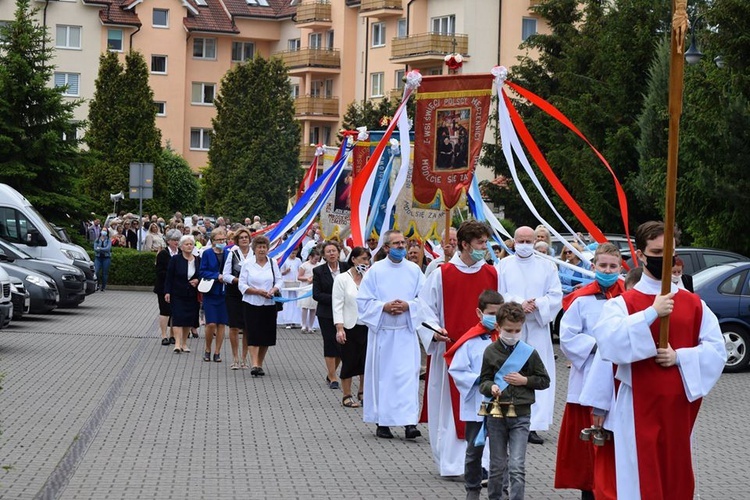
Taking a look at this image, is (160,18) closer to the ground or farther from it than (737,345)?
farther from it

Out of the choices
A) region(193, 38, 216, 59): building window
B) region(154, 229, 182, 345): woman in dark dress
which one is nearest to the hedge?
region(154, 229, 182, 345): woman in dark dress

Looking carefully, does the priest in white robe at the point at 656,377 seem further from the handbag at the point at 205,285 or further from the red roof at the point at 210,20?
the red roof at the point at 210,20

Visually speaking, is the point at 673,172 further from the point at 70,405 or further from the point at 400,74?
the point at 400,74

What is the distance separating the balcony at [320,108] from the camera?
75.3 m

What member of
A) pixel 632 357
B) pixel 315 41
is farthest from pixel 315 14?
pixel 632 357

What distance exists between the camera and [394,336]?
13.0 metres

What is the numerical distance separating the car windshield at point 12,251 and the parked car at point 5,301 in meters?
7.16

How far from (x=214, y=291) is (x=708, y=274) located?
7119 millimetres

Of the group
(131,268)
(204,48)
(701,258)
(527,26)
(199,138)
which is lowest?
(131,268)

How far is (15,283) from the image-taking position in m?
22.5

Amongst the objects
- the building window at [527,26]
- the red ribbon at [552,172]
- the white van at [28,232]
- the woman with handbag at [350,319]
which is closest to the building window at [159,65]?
the building window at [527,26]

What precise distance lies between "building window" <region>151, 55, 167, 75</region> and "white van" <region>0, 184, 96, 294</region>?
Answer: 52.0 m

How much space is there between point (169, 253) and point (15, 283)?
8.78 ft

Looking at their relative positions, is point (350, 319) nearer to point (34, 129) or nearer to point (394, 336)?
point (394, 336)
